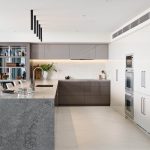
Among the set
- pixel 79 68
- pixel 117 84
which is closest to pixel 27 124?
pixel 117 84

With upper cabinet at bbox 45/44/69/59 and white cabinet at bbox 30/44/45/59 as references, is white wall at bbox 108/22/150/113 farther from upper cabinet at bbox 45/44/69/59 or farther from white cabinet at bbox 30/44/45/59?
white cabinet at bbox 30/44/45/59

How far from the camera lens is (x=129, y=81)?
715cm

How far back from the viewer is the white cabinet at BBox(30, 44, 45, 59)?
9930mm

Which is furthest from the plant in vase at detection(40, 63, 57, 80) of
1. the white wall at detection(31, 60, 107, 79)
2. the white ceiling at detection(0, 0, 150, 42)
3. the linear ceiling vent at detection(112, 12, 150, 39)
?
the linear ceiling vent at detection(112, 12, 150, 39)

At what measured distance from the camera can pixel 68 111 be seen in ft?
28.8

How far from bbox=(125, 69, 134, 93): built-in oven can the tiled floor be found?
0.80 metres

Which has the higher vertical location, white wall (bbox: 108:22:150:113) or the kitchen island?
white wall (bbox: 108:22:150:113)

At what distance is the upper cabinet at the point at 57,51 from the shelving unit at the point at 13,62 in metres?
0.77

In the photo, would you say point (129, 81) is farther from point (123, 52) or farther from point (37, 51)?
point (37, 51)

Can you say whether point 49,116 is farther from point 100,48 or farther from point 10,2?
point 100,48

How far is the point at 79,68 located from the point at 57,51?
3.48 feet

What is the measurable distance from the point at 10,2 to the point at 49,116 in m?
2.49

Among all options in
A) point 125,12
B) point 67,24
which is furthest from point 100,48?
point 125,12

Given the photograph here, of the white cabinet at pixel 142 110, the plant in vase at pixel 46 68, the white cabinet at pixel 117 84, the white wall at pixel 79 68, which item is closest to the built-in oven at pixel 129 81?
the white cabinet at pixel 142 110
